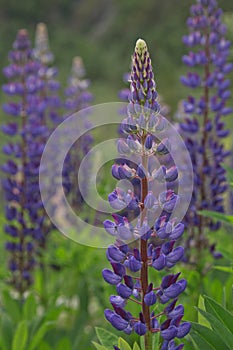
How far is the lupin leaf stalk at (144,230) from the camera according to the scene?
1.66 meters

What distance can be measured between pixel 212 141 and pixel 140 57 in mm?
1682

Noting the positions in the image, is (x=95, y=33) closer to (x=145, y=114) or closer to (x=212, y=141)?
(x=212, y=141)

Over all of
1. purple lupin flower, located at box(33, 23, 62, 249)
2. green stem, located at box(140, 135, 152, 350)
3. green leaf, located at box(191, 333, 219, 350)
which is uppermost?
purple lupin flower, located at box(33, 23, 62, 249)

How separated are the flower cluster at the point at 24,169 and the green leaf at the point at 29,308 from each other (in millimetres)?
457

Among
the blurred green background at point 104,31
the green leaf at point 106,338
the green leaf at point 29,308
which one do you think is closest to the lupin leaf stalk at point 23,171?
the green leaf at point 29,308

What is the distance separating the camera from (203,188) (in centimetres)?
321

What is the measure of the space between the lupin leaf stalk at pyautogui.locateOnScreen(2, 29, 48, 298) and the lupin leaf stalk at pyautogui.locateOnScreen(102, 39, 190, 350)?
6.01 ft

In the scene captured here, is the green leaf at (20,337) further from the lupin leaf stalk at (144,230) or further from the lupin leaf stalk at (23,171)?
the lupin leaf stalk at (144,230)

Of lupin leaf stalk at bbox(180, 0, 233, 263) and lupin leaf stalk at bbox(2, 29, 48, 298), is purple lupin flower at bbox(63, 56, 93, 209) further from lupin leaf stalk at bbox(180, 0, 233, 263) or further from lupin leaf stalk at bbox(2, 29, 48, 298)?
lupin leaf stalk at bbox(180, 0, 233, 263)

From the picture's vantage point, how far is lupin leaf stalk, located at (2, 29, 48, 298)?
11.4ft

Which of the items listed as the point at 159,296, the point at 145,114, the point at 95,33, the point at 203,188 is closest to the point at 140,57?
the point at 145,114

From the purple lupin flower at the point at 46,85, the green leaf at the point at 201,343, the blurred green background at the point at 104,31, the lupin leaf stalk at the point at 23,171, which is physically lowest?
the green leaf at the point at 201,343

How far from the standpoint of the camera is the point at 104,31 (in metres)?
18.9

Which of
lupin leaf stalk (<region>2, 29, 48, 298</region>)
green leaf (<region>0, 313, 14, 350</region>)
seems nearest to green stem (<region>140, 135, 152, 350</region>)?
green leaf (<region>0, 313, 14, 350</region>)
